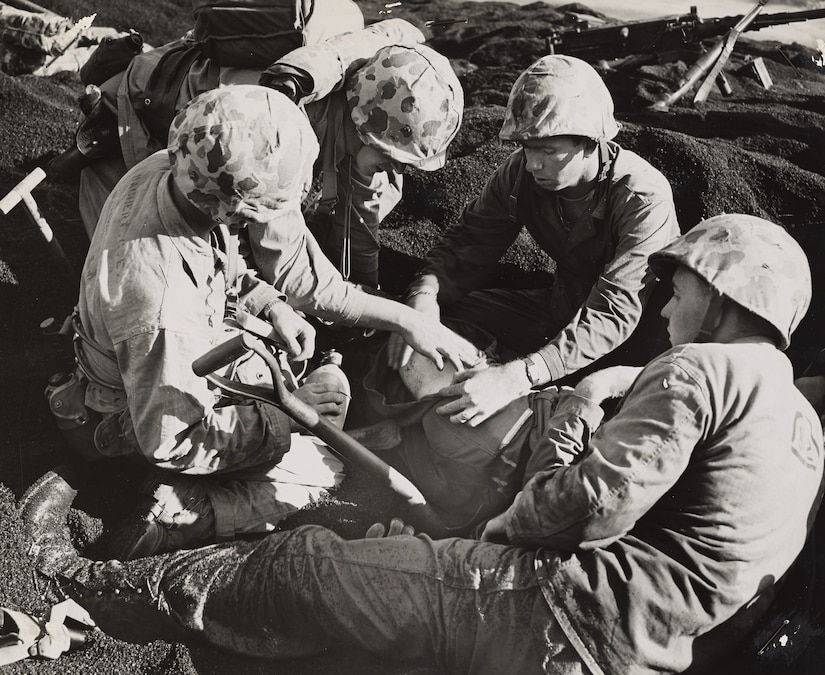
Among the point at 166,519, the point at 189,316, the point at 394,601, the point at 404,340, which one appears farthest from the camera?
the point at 404,340

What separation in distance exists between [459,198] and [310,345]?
85.6 inches

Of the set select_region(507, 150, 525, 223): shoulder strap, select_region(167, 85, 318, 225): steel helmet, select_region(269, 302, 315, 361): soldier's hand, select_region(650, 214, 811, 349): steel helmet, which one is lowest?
select_region(269, 302, 315, 361): soldier's hand

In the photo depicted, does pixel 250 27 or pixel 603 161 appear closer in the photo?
pixel 603 161

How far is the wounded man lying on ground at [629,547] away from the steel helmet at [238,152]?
3.88 feet

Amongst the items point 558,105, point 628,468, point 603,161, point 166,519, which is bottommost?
point 166,519

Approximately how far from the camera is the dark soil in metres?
3.15

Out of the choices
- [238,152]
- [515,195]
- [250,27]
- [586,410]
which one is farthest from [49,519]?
[515,195]

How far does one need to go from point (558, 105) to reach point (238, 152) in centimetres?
153

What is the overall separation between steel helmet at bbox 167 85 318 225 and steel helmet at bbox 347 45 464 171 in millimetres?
989

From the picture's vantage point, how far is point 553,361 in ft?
12.8

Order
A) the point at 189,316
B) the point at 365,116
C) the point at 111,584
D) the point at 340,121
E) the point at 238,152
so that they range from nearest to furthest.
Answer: the point at 238,152 < the point at 189,316 < the point at 111,584 < the point at 365,116 < the point at 340,121

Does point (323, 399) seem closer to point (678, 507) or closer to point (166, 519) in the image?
point (166, 519)

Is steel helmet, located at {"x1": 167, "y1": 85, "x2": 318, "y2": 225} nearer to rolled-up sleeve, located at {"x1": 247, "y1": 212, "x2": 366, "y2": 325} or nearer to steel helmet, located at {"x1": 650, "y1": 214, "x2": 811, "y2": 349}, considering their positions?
rolled-up sleeve, located at {"x1": 247, "y1": 212, "x2": 366, "y2": 325}

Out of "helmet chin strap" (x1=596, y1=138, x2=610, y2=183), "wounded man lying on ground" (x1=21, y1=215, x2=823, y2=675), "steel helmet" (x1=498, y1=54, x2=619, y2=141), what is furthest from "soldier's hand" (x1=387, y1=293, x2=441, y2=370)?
"wounded man lying on ground" (x1=21, y1=215, x2=823, y2=675)
